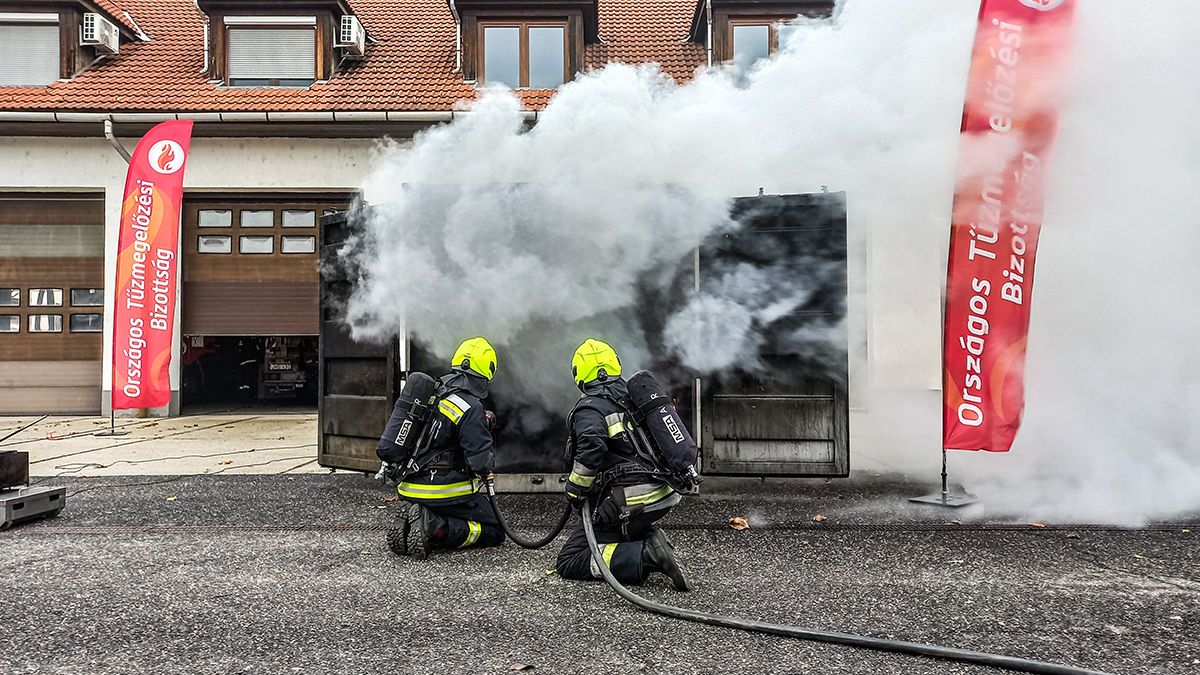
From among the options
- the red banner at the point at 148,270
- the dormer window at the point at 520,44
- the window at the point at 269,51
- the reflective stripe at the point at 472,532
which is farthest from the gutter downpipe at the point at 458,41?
the reflective stripe at the point at 472,532

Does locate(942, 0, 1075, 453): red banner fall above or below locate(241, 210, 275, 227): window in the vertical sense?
below

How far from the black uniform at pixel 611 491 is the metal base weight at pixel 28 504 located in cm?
405

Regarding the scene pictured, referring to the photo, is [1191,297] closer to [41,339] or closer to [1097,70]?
[1097,70]

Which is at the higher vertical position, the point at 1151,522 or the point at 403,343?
the point at 403,343

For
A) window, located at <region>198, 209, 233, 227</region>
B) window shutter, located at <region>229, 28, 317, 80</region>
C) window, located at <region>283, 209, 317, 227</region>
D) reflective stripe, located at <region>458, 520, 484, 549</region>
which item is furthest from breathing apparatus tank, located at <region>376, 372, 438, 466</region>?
window shutter, located at <region>229, 28, 317, 80</region>

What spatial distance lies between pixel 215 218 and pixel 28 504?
788cm

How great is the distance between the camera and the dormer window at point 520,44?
499 inches

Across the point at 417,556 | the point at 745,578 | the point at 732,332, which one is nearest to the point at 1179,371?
the point at 732,332

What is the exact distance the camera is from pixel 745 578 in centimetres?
433

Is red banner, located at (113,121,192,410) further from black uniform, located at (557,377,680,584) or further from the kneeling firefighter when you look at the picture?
black uniform, located at (557,377,680,584)

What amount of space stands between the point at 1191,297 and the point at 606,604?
5.72 meters

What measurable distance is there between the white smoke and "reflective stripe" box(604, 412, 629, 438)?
226 cm

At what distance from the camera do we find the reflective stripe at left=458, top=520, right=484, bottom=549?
495 cm

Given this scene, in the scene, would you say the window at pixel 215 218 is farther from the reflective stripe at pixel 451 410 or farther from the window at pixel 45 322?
the reflective stripe at pixel 451 410
